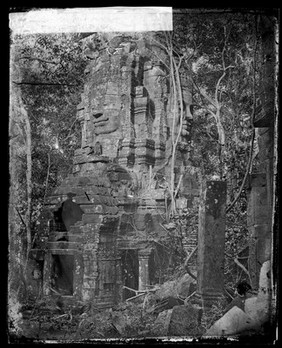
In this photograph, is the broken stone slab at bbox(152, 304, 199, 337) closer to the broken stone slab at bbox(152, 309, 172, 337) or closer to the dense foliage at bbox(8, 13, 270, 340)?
the broken stone slab at bbox(152, 309, 172, 337)

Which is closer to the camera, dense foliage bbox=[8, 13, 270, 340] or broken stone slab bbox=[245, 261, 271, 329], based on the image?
broken stone slab bbox=[245, 261, 271, 329]

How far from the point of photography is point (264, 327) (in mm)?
5953

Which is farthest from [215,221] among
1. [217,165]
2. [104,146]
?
[104,146]

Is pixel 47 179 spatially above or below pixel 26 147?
below

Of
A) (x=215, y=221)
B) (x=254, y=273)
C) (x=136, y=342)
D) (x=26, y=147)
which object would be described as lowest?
(x=136, y=342)

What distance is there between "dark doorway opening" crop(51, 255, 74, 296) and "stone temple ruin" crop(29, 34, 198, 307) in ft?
0.04

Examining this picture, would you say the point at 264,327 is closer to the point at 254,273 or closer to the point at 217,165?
the point at 254,273

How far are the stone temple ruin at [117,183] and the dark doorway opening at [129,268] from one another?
12mm

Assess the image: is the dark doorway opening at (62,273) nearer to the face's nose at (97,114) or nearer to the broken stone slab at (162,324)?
the broken stone slab at (162,324)

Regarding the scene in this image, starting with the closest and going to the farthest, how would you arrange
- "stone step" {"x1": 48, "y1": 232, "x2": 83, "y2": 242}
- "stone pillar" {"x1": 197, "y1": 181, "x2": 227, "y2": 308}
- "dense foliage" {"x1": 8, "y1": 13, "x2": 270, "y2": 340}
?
1. "stone pillar" {"x1": 197, "y1": 181, "x2": 227, "y2": 308}
2. "stone step" {"x1": 48, "y1": 232, "x2": 83, "y2": 242}
3. "dense foliage" {"x1": 8, "y1": 13, "x2": 270, "y2": 340}

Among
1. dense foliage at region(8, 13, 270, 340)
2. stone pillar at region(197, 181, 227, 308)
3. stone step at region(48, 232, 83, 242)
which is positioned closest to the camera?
stone pillar at region(197, 181, 227, 308)

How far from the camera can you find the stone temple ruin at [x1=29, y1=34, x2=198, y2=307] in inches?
235

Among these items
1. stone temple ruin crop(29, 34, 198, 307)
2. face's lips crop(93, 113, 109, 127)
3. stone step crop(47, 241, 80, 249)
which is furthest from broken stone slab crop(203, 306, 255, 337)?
face's lips crop(93, 113, 109, 127)

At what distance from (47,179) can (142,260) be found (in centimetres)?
150
